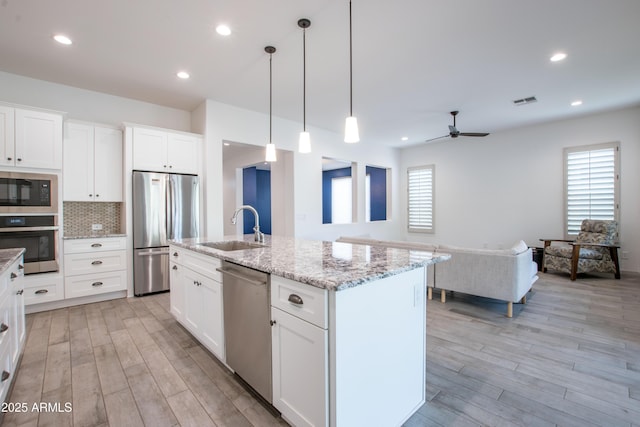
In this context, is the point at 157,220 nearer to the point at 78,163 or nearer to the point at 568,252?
the point at 78,163

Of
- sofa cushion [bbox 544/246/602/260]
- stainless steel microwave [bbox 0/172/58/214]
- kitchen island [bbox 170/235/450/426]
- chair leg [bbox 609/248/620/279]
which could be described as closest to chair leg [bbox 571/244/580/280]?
sofa cushion [bbox 544/246/602/260]

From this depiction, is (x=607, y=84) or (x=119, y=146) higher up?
(x=607, y=84)

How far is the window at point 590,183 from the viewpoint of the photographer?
17.0ft

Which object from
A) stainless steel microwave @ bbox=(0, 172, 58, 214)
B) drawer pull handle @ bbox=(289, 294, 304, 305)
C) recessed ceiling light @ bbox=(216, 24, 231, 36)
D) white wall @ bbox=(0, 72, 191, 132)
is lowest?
drawer pull handle @ bbox=(289, 294, 304, 305)

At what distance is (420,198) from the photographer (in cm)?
782

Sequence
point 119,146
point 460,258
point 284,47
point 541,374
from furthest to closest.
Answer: point 119,146, point 460,258, point 284,47, point 541,374

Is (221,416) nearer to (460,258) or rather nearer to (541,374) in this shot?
(541,374)

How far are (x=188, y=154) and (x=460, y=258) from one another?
4.05 meters

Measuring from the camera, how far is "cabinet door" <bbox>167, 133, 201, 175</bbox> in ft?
14.0

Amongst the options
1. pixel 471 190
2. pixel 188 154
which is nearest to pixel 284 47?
pixel 188 154

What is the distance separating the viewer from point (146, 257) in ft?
13.1

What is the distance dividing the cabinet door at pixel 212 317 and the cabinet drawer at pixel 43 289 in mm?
2343

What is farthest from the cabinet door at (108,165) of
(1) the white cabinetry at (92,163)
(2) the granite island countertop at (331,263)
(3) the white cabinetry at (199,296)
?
(2) the granite island countertop at (331,263)

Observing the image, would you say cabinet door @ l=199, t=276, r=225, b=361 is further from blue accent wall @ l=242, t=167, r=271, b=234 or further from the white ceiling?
blue accent wall @ l=242, t=167, r=271, b=234
